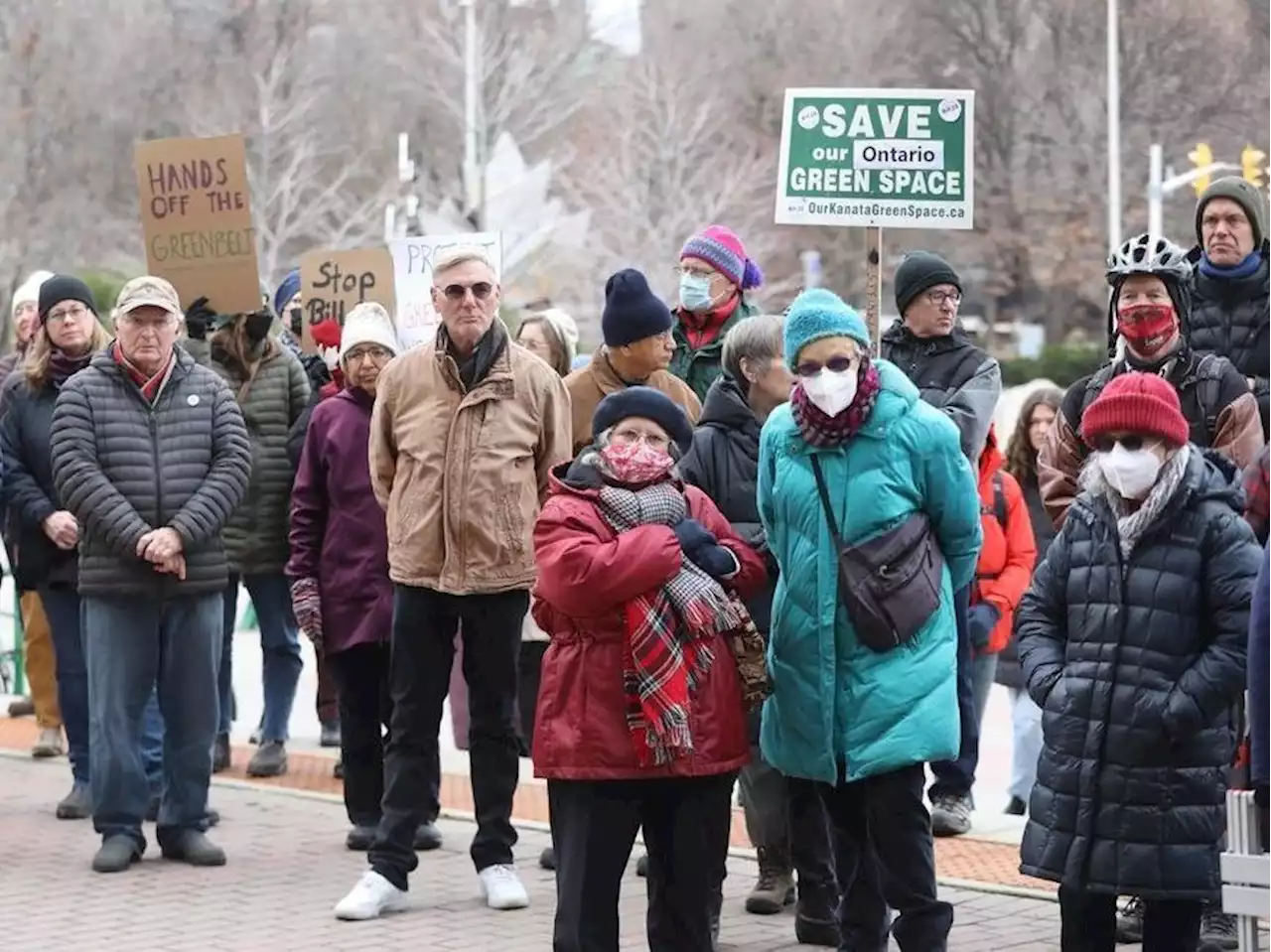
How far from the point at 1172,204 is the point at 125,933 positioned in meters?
50.4

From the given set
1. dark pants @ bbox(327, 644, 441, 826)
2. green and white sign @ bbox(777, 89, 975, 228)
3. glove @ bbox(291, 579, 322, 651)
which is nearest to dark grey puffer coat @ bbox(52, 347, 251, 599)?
glove @ bbox(291, 579, 322, 651)

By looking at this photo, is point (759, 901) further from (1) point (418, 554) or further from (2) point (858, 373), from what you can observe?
(2) point (858, 373)

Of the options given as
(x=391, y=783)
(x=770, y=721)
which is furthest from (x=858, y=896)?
(x=391, y=783)

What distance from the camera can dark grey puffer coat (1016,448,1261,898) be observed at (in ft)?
21.4

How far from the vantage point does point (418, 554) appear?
8516mm

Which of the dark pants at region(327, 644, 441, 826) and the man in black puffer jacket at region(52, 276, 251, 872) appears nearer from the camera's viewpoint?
the man in black puffer jacket at region(52, 276, 251, 872)

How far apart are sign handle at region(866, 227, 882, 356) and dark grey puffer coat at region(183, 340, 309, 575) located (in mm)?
3798

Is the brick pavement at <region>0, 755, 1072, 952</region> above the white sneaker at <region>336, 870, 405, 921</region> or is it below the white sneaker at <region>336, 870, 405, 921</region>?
below

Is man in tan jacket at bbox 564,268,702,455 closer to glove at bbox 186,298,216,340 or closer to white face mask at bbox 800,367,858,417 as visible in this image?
white face mask at bbox 800,367,858,417

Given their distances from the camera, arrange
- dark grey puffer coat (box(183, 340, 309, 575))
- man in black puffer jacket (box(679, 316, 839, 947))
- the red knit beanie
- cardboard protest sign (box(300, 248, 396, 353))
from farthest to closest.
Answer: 1. cardboard protest sign (box(300, 248, 396, 353))
2. dark grey puffer coat (box(183, 340, 309, 575))
3. man in black puffer jacket (box(679, 316, 839, 947))
4. the red knit beanie

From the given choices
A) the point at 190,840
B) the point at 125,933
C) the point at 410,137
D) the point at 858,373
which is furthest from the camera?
the point at 410,137

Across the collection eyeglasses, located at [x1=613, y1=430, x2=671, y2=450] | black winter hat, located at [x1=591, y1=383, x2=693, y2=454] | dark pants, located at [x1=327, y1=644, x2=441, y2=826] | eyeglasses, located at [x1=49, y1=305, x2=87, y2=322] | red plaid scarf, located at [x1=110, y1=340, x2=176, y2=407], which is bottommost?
dark pants, located at [x1=327, y1=644, x2=441, y2=826]

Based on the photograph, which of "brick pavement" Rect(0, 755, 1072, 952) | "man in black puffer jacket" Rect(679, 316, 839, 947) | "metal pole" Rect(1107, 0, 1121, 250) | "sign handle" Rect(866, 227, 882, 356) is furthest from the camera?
"metal pole" Rect(1107, 0, 1121, 250)

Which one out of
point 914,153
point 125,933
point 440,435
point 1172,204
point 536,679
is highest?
point 1172,204
